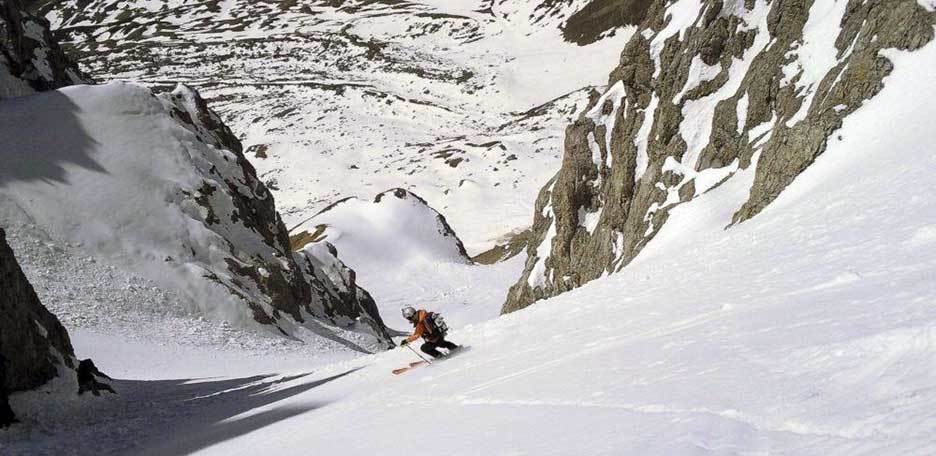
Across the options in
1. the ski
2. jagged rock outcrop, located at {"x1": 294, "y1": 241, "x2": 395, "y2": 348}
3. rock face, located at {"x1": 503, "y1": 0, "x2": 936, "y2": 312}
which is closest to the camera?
the ski

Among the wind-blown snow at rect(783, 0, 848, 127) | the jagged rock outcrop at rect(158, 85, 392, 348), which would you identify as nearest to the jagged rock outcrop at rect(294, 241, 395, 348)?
the jagged rock outcrop at rect(158, 85, 392, 348)

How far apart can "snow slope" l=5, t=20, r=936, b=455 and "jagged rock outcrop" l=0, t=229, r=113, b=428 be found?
216 centimetres

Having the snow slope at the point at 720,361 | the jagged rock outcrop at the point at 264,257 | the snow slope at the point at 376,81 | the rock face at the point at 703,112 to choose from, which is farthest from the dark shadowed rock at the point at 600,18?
the snow slope at the point at 720,361

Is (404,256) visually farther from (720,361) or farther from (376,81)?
(376,81)

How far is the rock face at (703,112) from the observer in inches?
765

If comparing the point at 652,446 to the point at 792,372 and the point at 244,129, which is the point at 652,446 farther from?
the point at 244,129

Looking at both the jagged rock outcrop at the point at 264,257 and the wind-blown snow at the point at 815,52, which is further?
the jagged rock outcrop at the point at 264,257

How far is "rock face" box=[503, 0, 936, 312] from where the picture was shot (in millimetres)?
19438

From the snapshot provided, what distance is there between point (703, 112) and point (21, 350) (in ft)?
76.1

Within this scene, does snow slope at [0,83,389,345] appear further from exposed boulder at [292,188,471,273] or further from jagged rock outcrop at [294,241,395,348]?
exposed boulder at [292,188,471,273]

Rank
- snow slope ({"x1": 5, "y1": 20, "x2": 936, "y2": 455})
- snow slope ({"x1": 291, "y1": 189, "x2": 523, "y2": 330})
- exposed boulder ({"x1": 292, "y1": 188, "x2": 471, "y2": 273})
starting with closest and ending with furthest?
snow slope ({"x1": 5, "y1": 20, "x2": 936, "y2": 455}), snow slope ({"x1": 291, "y1": 189, "x2": 523, "y2": 330}), exposed boulder ({"x1": 292, "y1": 188, "x2": 471, "y2": 273})

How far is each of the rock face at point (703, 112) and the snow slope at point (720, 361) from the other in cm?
162

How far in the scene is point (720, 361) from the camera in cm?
605

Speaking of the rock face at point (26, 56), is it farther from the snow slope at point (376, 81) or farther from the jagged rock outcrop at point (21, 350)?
the snow slope at point (376, 81)
